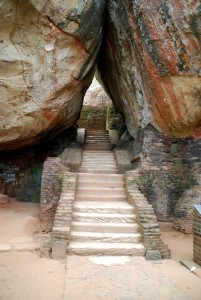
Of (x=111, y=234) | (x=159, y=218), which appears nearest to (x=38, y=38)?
(x=111, y=234)

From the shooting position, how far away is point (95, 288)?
12.9 feet

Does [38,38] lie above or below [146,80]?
above

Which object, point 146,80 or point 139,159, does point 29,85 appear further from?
point 139,159

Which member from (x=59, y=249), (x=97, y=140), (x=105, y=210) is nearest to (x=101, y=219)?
(x=105, y=210)

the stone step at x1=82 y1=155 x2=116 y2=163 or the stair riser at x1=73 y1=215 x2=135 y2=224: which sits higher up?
the stone step at x1=82 y1=155 x2=116 y2=163

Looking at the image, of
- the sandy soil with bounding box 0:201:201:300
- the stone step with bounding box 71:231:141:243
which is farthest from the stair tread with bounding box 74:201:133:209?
the sandy soil with bounding box 0:201:201:300

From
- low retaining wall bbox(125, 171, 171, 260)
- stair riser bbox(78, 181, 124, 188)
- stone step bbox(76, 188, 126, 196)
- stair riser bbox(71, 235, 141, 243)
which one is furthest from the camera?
stair riser bbox(78, 181, 124, 188)

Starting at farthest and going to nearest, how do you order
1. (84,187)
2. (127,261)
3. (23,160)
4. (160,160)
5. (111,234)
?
(23,160), (160,160), (84,187), (111,234), (127,261)

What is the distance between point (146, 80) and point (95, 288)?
5.61 meters

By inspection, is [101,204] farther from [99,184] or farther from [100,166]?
[100,166]

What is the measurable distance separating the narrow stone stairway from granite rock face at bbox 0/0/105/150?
7.92ft

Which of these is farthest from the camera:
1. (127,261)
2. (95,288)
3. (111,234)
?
(111,234)

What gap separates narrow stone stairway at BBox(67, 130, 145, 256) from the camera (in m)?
5.19

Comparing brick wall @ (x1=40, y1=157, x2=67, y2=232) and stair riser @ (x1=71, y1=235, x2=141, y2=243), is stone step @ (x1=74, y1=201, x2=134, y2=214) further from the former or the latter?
brick wall @ (x1=40, y1=157, x2=67, y2=232)
